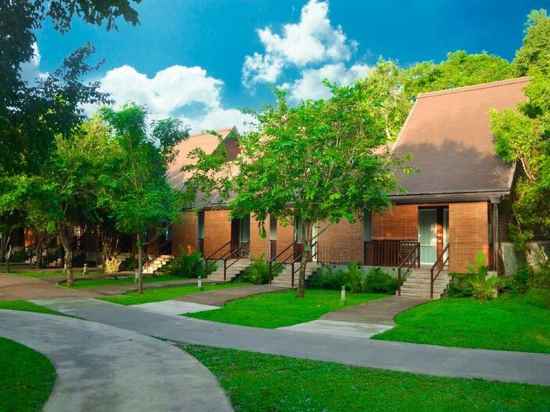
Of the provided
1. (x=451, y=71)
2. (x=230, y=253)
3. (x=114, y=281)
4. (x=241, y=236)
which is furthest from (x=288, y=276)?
(x=451, y=71)

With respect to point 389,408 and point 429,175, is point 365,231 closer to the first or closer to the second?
point 429,175

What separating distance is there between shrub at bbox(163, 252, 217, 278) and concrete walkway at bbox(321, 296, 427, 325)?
10998mm

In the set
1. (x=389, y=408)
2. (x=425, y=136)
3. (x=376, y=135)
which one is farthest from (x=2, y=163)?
(x=425, y=136)

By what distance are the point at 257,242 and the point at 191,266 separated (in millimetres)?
3641

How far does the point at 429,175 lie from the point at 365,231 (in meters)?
3.53

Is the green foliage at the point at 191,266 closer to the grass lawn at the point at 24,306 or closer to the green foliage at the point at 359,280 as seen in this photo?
the green foliage at the point at 359,280

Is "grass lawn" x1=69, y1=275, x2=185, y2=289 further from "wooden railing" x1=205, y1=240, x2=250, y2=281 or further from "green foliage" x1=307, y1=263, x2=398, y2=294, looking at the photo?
"green foliage" x1=307, y1=263, x2=398, y2=294

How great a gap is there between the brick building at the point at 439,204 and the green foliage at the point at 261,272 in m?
1.32

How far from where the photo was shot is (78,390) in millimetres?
7520

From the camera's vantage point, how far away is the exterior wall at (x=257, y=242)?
85.3 ft

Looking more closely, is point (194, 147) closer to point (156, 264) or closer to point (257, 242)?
point (156, 264)

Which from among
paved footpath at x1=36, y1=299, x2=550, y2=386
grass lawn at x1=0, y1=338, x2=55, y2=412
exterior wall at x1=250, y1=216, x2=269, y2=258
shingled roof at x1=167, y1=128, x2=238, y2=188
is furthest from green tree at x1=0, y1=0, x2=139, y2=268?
shingled roof at x1=167, y1=128, x2=238, y2=188

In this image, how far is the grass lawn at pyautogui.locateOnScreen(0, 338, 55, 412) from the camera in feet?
22.6

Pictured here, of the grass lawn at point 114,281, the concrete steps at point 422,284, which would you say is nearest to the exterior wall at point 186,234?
the grass lawn at point 114,281
